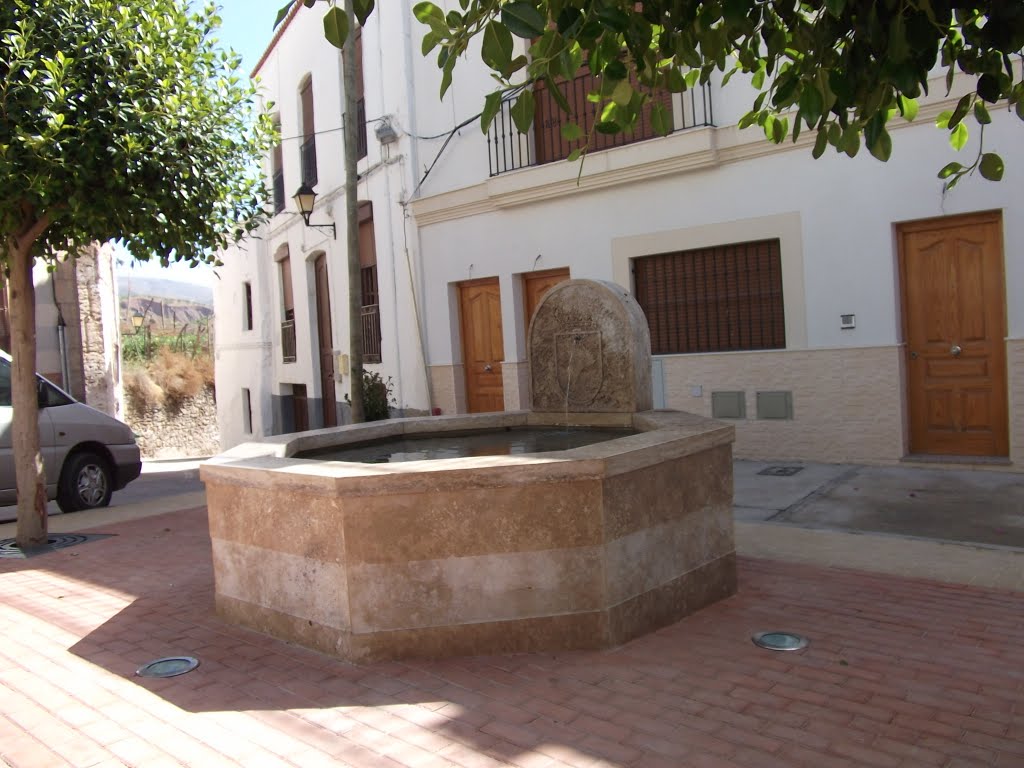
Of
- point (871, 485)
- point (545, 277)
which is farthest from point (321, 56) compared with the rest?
point (871, 485)

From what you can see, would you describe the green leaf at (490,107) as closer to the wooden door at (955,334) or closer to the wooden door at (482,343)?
the wooden door at (955,334)

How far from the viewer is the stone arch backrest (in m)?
5.84

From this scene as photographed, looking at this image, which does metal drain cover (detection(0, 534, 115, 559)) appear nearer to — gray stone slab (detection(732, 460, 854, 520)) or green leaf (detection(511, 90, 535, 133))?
gray stone slab (detection(732, 460, 854, 520))

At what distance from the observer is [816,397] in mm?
9391

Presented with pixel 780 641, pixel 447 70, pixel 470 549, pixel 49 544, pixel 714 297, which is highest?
pixel 447 70

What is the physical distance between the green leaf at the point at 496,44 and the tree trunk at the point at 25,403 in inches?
241

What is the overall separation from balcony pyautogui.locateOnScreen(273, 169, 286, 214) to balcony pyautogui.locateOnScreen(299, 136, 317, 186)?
71.0 inches

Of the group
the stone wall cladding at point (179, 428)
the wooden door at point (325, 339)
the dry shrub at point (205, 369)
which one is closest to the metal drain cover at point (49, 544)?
the wooden door at point (325, 339)

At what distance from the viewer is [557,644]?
4.13m

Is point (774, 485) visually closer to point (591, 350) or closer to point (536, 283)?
point (591, 350)

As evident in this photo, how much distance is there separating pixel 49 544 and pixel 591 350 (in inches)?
193

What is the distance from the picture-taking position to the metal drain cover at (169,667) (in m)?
4.14

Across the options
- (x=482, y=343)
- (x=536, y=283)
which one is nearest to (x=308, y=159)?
(x=482, y=343)

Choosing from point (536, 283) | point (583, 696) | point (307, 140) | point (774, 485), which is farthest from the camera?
point (307, 140)
